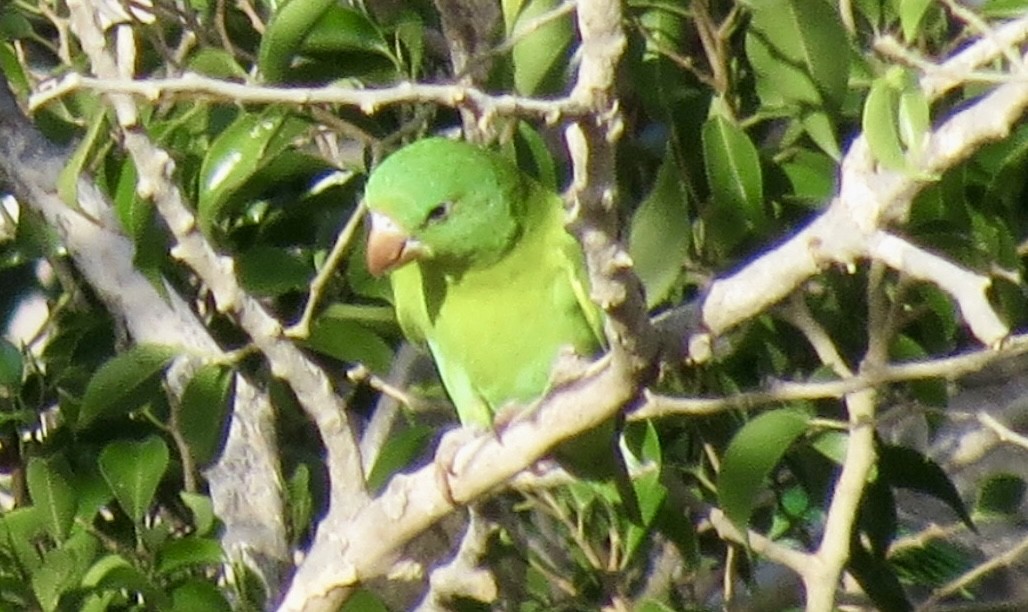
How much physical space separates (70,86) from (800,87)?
53cm

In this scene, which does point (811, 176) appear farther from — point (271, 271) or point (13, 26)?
point (13, 26)

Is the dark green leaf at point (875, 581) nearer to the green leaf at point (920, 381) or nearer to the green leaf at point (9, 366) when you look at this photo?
the green leaf at point (920, 381)

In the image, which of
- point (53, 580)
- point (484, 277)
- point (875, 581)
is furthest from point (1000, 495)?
point (53, 580)

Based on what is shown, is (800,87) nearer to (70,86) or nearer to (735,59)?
(735,59)

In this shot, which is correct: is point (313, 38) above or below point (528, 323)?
above

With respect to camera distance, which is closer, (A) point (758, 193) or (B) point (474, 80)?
(A) point (758, 193)

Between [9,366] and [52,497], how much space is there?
0.25 metres

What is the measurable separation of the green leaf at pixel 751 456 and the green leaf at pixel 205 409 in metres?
0.41

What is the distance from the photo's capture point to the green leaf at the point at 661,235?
108 centimetres

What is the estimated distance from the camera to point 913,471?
1.25 meters

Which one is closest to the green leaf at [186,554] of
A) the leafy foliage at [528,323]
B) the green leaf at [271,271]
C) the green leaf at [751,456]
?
the leafy foliage at [528,323]

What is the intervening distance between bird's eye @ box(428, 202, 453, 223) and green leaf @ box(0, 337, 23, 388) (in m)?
0.51

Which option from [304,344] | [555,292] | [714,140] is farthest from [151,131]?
[714,140]

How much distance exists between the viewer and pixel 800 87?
1.08 metres
